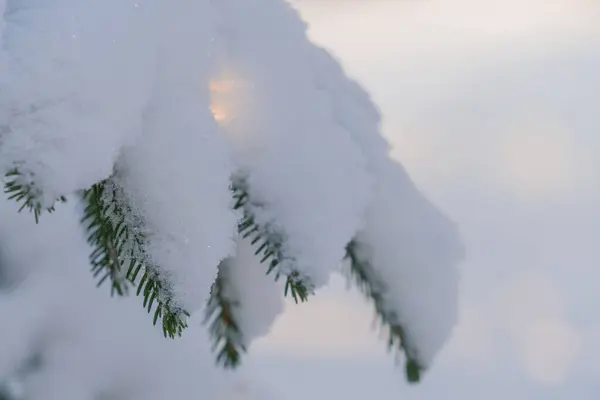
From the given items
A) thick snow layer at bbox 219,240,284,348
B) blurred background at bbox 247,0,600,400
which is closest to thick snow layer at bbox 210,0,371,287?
thick snow layer at bbox 219,240,284,348

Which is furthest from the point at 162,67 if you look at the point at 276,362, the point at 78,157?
the point at 276,362

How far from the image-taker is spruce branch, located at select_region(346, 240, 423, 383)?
2.72ft

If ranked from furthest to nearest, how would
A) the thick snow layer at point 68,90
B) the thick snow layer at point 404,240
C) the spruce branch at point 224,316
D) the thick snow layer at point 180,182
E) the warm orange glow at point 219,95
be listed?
the spruce branch at point 224,316 → the thick snow layer at point 404,240 → the warm orange glow at point 219,95 → the thick snow layer at point 180,182 → the thick snow layer at point 68,90

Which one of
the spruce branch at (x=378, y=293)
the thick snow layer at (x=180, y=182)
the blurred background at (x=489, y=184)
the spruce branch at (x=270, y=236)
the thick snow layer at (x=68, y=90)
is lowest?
the blurred background at (x=489, y=184)

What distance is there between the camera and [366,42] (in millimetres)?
2809

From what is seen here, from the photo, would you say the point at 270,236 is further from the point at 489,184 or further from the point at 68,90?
the point at 489,184

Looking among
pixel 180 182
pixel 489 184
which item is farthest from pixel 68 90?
pixel 489 184

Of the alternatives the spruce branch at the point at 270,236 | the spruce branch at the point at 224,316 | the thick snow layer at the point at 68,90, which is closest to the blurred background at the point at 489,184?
the spruce branch at the point at 224,316

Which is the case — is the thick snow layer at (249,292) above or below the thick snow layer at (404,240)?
below

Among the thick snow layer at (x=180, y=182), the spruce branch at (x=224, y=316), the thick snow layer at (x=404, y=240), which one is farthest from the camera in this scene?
the spruce branch at (x=224, y=316)

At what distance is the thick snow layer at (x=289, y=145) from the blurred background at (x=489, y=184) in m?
1.02

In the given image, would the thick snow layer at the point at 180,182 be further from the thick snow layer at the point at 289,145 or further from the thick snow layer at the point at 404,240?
the thick snow layer at the point at 404,240

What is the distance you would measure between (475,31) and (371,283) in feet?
7.77

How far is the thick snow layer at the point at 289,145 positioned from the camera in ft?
2.19
